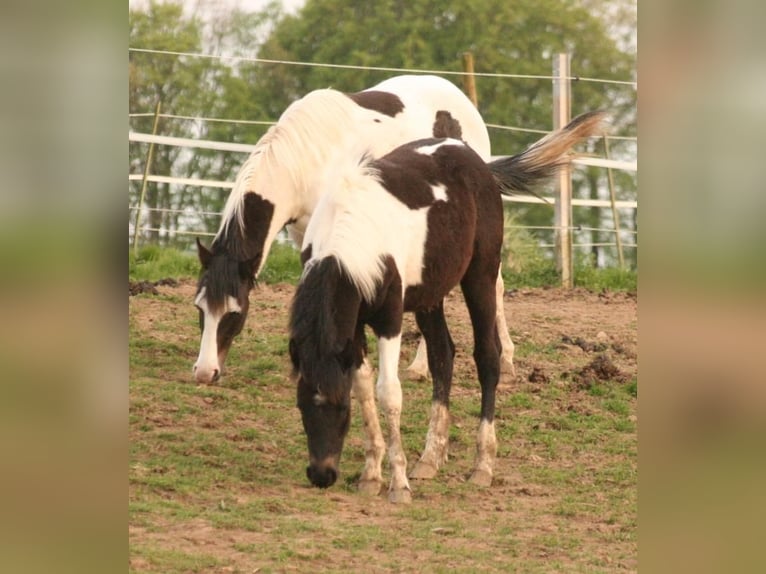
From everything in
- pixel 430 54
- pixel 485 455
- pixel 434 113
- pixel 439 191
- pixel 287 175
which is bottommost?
pixel 485 455

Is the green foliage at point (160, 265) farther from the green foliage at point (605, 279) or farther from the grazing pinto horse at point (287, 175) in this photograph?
the green foliage at point (605, 279)

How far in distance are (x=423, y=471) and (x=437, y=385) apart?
53 centimetres

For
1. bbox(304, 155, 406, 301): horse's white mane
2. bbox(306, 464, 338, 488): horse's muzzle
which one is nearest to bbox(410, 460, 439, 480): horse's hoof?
bbox(306, 464, 338, 488): horse's muzzle

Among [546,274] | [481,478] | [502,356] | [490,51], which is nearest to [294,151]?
[502,356]

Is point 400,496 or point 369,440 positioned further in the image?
point 369,440

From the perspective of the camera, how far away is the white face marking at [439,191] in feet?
19.6

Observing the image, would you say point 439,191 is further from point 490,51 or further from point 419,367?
point 490,51

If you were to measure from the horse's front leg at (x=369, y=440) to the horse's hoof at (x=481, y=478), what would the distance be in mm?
583

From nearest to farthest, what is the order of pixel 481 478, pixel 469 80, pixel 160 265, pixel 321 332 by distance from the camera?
pixel 321 332 < pixel 481 478 < pixel 160 265 < pixel 469 80

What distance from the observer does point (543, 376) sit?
328 inches

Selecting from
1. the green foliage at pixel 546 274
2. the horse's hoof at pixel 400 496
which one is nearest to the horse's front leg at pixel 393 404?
the horse's hoof at pixel 400 496

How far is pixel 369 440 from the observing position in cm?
585
